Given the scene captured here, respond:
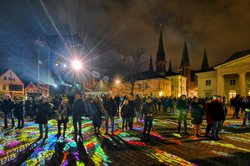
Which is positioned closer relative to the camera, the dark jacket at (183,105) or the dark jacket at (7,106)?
the dark jacket at (183,105)

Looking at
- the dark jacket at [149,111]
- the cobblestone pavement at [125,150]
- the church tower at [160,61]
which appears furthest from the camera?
the church tower at [160,61]

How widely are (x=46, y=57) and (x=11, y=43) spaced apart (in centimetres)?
745

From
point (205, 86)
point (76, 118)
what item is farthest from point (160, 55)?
point (76, 118)

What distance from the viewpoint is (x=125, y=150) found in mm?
6043

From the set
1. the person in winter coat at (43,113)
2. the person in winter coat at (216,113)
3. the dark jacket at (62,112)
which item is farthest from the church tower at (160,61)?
the person in winter coat at (43,113)

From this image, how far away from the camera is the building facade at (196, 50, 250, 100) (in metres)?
36.2

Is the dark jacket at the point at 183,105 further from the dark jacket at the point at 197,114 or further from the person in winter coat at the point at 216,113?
the person in winter coat at the point at 216,113

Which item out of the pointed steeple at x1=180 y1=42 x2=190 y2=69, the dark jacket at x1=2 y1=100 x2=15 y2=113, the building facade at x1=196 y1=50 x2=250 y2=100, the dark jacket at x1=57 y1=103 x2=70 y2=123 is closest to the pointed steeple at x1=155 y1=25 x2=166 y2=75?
the pointed steeple at x1=180 y1=42 x2=190 y2=69

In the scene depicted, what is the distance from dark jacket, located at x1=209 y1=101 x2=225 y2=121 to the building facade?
3480 cm

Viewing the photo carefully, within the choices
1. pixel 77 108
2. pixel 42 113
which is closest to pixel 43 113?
pixel 42 113

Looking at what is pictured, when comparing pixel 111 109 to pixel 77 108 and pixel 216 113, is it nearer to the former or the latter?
pixel 77 108

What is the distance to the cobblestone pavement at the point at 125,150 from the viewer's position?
16.6 ft

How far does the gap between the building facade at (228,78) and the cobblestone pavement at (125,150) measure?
114 feet

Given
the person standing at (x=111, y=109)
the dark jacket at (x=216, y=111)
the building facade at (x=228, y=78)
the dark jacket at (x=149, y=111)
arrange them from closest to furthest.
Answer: the dark jacket at (x=216, y=111)
the dark jacket at (x=149, y=111)
the person standing at (x=111, y=109)
the building facade at (x=228, y=78)
